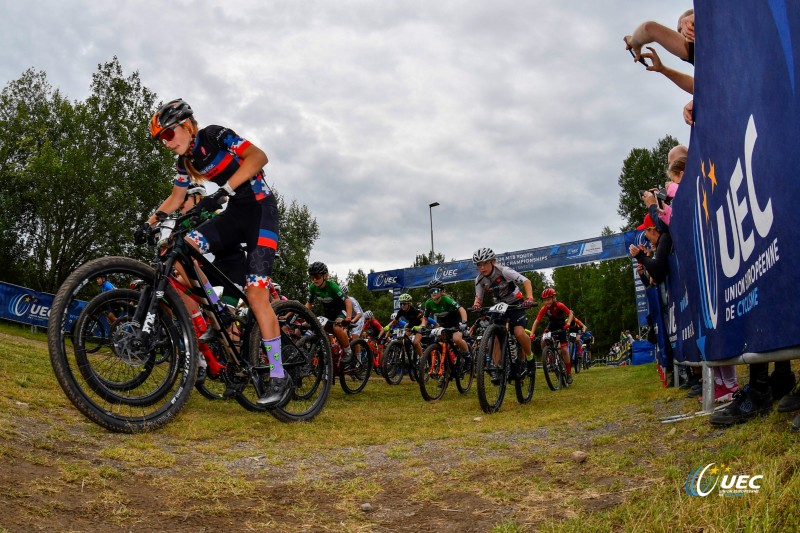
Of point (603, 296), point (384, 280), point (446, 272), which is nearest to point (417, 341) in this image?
point (446, 272)

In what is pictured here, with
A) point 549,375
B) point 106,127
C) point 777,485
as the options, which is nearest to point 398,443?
point 777,485

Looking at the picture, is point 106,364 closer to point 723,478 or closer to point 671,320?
point 723,478

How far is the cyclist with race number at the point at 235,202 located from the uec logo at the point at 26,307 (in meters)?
19.4

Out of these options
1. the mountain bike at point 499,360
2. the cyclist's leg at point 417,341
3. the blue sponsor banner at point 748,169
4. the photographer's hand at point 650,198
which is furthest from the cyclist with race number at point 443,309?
the blue sponsor banner at point 748,169

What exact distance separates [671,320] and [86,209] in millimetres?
29374

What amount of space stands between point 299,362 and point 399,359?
6886 millimetres

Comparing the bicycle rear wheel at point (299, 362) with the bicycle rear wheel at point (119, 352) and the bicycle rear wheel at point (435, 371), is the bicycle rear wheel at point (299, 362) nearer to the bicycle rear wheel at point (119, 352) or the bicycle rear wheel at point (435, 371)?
the bicycle rear wheel at point (119, 352)

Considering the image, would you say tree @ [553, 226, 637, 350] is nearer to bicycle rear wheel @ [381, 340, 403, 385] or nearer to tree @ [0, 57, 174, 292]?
tree @ [0, 57, 174, 292]

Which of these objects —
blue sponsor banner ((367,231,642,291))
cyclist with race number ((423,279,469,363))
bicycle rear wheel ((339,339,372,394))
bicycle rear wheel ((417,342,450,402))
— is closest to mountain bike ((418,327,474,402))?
bicycle rear wheel ((417,342,450,402))

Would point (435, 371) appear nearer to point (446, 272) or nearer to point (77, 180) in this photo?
point (446, 272)

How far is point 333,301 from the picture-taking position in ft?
32.5

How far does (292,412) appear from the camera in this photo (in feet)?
16.6

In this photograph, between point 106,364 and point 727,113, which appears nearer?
point 727,113

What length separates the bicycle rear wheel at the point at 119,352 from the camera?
11.5 ft
